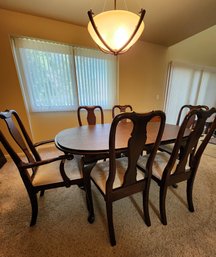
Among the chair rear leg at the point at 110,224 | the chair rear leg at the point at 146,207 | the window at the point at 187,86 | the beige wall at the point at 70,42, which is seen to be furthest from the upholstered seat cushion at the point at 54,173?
the window at the point at 187,86

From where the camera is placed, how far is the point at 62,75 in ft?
8.53

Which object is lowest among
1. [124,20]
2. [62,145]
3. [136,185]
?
[136,185]

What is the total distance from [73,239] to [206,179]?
1.88 m

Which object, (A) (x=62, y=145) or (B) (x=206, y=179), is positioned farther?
(B) (x=206, y=179)

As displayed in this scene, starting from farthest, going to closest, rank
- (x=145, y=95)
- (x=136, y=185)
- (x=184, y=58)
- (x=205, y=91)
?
(x=205, y=91) < (x=184, y=58) < (x=145, y=95) < (x=136, y=185)

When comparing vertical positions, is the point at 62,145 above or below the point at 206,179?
above

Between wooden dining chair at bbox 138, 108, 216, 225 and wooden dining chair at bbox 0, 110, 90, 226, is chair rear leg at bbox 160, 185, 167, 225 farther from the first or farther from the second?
wooden dining chair at bbox 0, 110, 90, 226

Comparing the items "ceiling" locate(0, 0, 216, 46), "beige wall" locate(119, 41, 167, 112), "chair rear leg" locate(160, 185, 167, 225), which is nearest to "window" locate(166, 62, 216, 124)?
"beige wall" locate(119, 41, 167, 112)

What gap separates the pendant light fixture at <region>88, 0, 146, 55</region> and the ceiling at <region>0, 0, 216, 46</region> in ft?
3.49

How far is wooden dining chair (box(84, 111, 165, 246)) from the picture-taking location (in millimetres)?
764

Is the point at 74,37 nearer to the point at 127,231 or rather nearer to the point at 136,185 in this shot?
the point at 136,185

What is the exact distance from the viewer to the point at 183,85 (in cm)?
416

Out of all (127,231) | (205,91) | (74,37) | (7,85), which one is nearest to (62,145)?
(127,231)

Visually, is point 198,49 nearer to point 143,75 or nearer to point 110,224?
point 143,75
